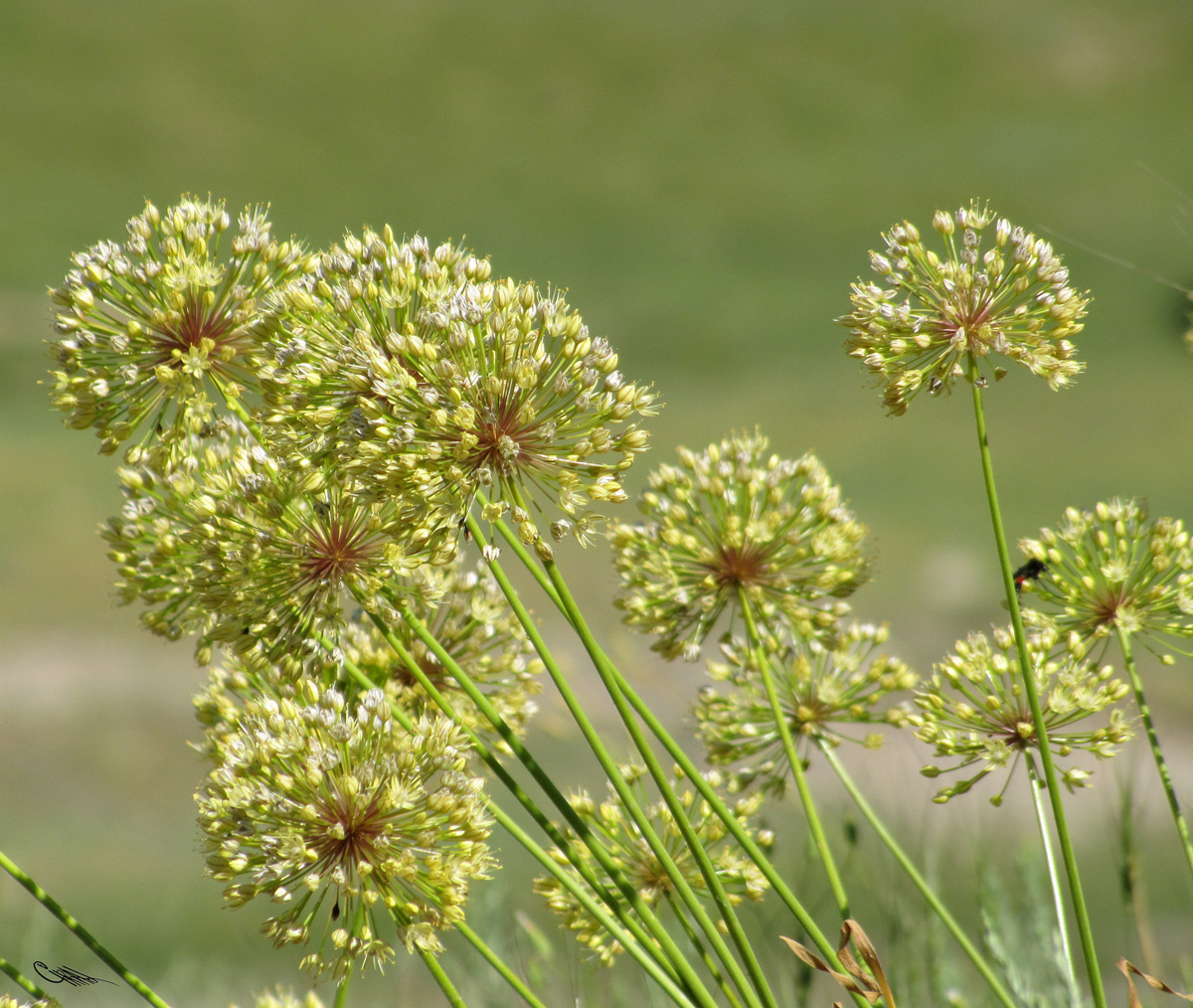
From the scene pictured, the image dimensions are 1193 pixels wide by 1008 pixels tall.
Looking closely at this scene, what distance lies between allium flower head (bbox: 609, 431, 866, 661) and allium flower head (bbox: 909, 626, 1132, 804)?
0.19 meters

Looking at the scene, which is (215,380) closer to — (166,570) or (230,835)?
(166,570)

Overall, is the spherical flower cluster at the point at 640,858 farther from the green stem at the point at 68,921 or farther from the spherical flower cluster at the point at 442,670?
the green stem at the point at 68,921

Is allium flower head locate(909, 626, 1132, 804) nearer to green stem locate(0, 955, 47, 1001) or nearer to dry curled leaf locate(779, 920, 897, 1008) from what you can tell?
dry curled leaf locate(779, 920, 897, 1008)

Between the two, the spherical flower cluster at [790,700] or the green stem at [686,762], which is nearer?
the green stem at [686,762]

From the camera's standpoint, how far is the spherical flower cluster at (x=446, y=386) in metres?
0.79

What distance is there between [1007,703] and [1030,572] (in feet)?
0.47

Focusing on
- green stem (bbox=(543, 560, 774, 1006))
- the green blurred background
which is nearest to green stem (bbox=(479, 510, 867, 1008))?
green stem (bbox=(543, 560, 774, 1006))

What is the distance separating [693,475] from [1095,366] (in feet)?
20.2

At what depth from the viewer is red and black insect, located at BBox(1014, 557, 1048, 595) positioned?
1.11 m

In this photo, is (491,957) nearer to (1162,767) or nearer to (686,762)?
(686,762)

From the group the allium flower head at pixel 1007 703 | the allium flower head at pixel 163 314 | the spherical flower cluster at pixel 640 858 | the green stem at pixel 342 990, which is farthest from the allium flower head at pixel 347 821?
the allium flower head at pixel 1007 703

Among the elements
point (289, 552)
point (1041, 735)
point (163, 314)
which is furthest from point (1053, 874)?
point (163, 314)

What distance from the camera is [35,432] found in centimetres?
588

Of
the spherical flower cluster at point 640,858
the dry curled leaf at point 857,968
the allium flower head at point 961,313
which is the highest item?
the allium flower head at point 961,313
